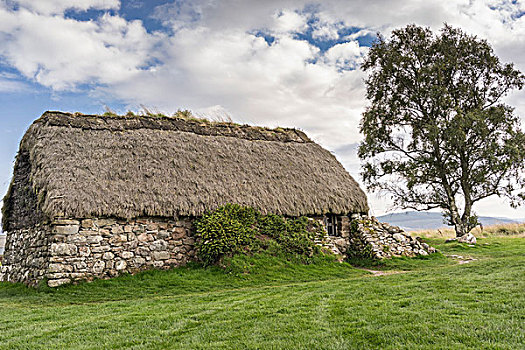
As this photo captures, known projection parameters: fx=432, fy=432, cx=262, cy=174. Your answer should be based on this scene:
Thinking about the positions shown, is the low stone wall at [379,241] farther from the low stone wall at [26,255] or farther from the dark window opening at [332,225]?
the low stone wall at [26,255]

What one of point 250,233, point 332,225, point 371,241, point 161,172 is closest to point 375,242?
point 371,241

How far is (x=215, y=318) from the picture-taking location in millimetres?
7262

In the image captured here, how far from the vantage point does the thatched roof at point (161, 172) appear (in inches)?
536

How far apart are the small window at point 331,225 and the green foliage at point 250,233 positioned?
1.14 meters

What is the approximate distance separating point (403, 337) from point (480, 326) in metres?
1.07

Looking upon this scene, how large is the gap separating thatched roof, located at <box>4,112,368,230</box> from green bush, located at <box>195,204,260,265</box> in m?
0.50

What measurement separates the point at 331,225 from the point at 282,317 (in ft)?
35.9

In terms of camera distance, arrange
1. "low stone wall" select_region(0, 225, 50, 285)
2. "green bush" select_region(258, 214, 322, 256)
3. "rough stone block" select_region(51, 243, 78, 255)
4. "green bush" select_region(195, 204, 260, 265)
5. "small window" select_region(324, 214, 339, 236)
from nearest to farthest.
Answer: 1. "rough stone block" select_region(51, 243, 78, 255)
2. "low stone wall" select_region(0, 225, 50, 285)
3. "green bush" select_region(195, 204, 260, 265)
4. "green bush" select_region(258, 214, 322, 256)
5. "small window" select_region(324, 214, 339, 236)

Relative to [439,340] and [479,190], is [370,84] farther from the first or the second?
[439,340]

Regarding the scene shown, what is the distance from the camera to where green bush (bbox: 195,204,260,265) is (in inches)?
546

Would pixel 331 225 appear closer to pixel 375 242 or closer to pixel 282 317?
pixel 375 242

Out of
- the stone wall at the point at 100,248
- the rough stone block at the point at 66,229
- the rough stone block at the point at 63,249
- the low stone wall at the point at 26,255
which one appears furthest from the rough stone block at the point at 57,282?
the rough stone block at the point at 66,229

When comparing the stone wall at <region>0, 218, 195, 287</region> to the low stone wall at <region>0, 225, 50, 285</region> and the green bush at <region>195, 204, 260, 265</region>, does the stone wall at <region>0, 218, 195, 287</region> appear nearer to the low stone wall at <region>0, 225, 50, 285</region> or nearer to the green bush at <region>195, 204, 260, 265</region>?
the low stone wall at <region>0, 225, 50, 285</region>

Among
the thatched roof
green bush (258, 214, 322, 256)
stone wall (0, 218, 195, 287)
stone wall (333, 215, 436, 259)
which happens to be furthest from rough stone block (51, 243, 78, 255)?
stone wall (333, 215, 436, 259)
